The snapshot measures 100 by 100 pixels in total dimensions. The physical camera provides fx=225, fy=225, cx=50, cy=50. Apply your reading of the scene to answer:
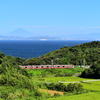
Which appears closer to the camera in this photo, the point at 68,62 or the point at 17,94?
the point at 17,94

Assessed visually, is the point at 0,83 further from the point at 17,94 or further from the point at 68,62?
the point at 68,62

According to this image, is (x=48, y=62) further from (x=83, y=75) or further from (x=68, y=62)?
(x=83, y=75)

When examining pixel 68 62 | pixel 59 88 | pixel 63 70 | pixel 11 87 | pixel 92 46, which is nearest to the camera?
pixel 11 87

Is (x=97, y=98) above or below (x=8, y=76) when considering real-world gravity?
below

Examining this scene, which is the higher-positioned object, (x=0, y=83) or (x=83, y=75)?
(x=0, y=83)

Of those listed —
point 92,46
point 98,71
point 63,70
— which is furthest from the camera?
point 92,46

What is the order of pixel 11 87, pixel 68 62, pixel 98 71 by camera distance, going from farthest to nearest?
pixel 68 62 < pixel 98 71 < pixel 11 87

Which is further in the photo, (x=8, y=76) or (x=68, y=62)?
(x=68, y=62)

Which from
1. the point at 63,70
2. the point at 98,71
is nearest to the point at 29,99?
the point at 98,71

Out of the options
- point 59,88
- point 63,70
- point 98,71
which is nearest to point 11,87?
point 59,88

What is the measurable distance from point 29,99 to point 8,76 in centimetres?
344

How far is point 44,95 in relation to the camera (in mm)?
18922

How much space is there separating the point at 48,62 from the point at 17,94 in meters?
40.5

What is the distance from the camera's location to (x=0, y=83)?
1920cm
